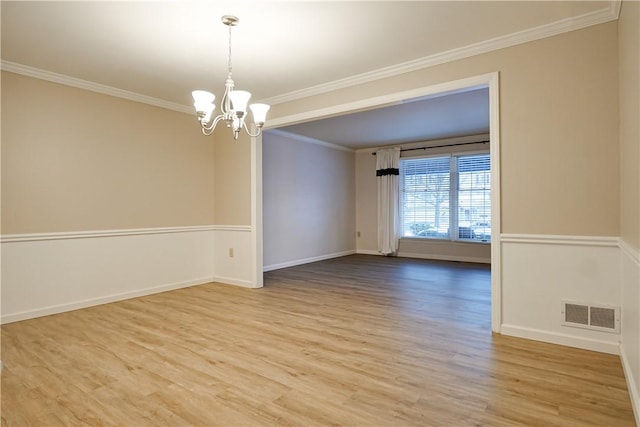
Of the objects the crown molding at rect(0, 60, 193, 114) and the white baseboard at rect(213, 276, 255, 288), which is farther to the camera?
the white baseboard at rect(213, 276, 255, 288)

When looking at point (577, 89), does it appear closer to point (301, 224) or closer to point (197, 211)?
point (197, 211)

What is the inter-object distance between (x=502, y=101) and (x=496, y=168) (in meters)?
0.56

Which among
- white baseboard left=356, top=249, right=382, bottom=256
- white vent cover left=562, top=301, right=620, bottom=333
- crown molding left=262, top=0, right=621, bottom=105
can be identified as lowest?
white baseboard left=356, top=249, right=382, bottom=256

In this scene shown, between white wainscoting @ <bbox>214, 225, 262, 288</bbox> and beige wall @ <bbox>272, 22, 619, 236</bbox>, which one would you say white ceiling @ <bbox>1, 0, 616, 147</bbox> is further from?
white wainscoting @ <bbox>214, 225, 262, 288</bbox>

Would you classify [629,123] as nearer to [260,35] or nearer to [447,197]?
[260,35]

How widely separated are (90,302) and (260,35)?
132 inches

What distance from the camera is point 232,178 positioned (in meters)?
5.07

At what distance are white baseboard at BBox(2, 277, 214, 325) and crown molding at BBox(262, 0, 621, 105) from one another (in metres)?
2.90

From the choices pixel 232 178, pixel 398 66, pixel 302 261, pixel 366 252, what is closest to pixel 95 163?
pixel 232 178

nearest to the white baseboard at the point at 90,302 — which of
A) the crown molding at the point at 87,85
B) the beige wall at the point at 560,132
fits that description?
the crown molding at the point at 87,85

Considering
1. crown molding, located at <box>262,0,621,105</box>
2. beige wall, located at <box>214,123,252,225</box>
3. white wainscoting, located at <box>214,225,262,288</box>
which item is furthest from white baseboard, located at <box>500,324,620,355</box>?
beige wall, located at <box>214,123,252,225</box>

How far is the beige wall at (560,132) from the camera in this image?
2586 mm

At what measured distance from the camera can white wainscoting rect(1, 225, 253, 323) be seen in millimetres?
3490

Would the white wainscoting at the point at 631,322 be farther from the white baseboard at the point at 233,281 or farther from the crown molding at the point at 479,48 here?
the white baseboard at the point at 233,281
